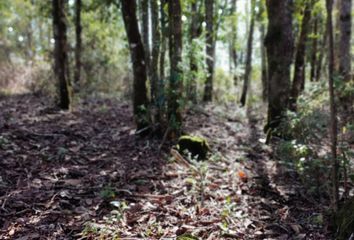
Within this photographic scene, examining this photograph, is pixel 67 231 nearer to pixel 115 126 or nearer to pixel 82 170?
pixel 82 170

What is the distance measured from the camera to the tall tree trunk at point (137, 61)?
7.32m

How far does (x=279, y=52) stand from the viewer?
309 inches

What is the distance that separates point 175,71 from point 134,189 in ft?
9.27

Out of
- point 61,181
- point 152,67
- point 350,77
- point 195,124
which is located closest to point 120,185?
point 61,181

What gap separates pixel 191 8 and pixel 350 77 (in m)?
7.08

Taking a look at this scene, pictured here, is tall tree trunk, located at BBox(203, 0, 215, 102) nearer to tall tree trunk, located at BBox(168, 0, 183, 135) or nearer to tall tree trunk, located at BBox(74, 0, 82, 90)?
tall tree trunk, located at BBox(74, 0, 82, 90)

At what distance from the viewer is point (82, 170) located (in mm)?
5348

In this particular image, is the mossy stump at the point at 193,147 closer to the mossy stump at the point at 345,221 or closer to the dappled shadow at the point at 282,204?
the dappled shadow at the point at 282,204

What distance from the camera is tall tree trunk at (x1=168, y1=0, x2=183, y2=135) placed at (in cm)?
698

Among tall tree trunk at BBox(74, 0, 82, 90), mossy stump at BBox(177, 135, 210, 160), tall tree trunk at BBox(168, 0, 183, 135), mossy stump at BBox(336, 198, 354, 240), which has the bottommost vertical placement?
mossy stump at BBox(336, 198, 354, 240)

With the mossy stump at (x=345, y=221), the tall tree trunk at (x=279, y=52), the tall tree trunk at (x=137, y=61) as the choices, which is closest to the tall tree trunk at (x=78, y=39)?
the tall tree trunk at (x=137, y=61)

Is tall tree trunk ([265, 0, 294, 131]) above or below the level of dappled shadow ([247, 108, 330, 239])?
above

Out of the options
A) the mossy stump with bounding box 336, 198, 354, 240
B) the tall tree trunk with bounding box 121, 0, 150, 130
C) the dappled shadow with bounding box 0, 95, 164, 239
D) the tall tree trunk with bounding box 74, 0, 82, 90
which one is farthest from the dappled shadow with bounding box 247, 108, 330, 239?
the tall tree trunk with bounding box 74, 0, 82, 90

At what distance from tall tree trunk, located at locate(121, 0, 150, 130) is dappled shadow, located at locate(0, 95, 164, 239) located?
0.49 m
